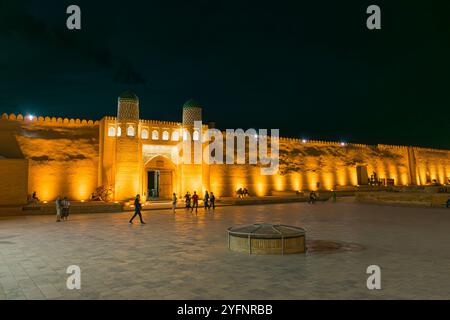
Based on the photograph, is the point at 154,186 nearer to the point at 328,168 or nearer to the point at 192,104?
the point at 192,104

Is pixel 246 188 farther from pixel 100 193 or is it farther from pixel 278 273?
pixel 278 273

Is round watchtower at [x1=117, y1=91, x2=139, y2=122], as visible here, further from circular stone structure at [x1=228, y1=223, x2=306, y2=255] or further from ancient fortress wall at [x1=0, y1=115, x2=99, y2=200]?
circular stone structure at [x1=228, y1=223, x2=306, y2=255]

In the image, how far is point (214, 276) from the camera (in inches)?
209

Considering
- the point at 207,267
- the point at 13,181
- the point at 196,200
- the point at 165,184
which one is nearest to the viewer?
the point at 207,267

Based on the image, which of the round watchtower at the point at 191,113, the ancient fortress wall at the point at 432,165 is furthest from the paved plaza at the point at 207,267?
the ancient fortress wall at the point at 432,165

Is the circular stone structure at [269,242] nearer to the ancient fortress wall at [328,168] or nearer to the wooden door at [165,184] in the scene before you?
the ancient fortress wall at [328,168]

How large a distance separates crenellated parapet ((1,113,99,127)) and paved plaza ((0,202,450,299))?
12.1 meters

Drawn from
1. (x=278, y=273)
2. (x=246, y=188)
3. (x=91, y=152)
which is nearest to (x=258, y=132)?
(x=246, y=188)

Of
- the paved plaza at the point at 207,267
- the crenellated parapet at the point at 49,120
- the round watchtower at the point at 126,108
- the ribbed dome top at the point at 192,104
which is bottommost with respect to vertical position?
the paved plaza at the point at 207,267

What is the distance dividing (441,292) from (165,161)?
21062 mm

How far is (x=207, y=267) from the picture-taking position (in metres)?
5.88

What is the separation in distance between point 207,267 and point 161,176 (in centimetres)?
2000

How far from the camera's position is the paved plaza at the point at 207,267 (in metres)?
4.52

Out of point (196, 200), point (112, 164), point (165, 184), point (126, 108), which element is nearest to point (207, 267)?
point (196, 200)
